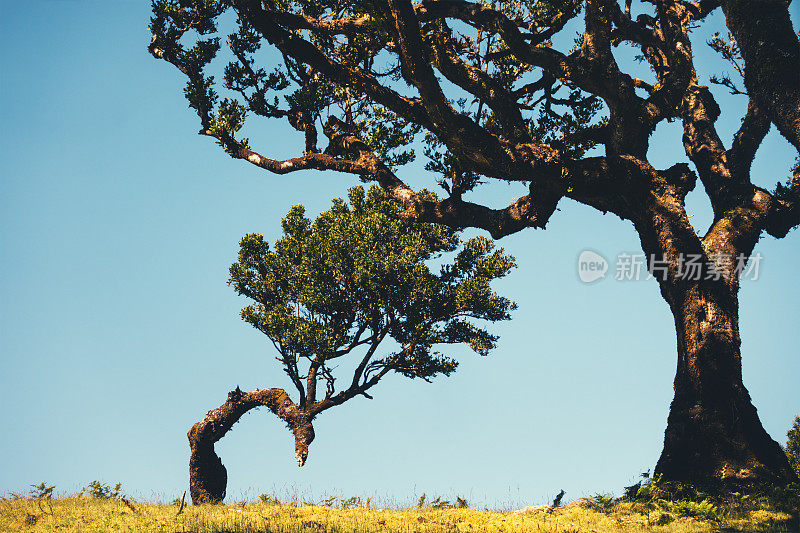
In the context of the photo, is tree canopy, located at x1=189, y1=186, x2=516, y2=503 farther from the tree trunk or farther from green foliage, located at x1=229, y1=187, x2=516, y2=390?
the tree trunk

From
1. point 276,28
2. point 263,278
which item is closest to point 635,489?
point 276,28

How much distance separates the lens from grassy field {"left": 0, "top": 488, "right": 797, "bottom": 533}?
1137 centimetres

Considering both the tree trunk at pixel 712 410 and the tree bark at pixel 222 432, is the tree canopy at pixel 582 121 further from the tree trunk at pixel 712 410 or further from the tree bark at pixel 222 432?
the tree bark at pixel 222 432

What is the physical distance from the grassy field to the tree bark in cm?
431

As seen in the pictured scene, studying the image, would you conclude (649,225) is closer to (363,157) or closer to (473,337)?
(363,157)

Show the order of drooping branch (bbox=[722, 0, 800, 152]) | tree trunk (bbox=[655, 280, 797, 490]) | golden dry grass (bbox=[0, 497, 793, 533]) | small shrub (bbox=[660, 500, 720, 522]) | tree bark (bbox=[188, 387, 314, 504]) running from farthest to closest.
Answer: tree bark (bbox=[188, 387, 314, 504])
drooping branch (bbox=[722, 0, 800, 152])
tree trunk (bbox=[655, 280, 797, 490])
small shrub (bbox=[660, 500, 720, 522])
golden dry grass (bbox=[0, 497, 793, 533])

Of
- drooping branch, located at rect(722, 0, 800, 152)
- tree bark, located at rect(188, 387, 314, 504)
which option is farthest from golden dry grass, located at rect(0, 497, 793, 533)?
drooping branch, located at rect(722, 0, 800, 152)

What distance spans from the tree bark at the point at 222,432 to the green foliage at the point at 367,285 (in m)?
1.64

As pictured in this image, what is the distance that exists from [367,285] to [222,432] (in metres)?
7.35

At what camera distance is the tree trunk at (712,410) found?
13234 millimetres

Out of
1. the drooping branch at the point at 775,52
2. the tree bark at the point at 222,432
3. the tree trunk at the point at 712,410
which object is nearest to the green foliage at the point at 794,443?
the tree trunk at the point at 712,410

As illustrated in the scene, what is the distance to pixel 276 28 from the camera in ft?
46.9

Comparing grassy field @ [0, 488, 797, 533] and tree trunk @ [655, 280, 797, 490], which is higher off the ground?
tree trunk @ [655, 280, 797, 490]

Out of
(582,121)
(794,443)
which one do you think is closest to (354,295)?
(582,121)
